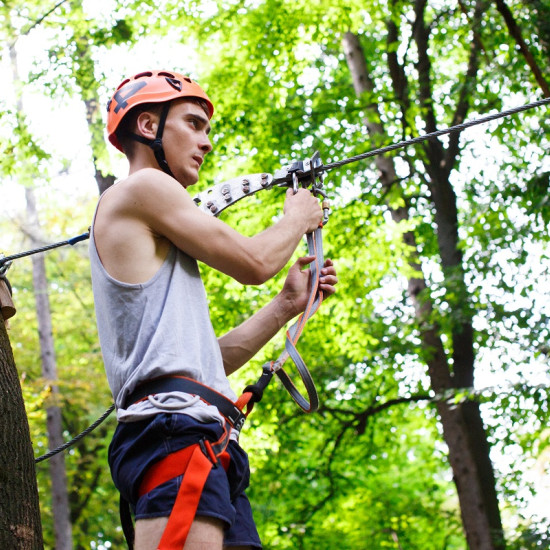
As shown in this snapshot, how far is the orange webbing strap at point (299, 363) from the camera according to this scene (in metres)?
2.23

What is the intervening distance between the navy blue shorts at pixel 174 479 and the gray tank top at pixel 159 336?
0.03 m

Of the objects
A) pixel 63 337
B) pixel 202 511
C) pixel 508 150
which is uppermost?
pixel 63 337

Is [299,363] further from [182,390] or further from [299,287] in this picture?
[182,390]

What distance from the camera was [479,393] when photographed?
8.39 m

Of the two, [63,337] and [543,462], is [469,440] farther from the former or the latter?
[63,337]

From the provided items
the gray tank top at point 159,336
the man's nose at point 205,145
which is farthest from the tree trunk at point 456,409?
the gray tank top at point 159,336

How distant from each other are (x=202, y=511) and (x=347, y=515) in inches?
500

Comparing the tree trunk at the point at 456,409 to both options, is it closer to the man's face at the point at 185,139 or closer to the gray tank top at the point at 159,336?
the man's face at the point at 185,139

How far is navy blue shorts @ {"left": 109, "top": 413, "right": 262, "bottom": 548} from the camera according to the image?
5.96ft

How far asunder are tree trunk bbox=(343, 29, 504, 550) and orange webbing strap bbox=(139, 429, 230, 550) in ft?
26.2

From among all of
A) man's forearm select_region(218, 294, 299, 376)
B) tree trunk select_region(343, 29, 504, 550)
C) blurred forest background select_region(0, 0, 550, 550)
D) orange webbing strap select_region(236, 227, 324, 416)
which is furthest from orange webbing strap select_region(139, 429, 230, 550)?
tree trunk select_region(343, 29, 504, 550)

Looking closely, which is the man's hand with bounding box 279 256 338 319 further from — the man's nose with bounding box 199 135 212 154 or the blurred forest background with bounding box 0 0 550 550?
the blurred forest background with bounding box 0 0 550 550

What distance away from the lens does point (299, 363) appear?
2322 millimetres

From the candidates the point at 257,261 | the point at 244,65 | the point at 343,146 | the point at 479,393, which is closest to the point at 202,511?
the point at 257,261
